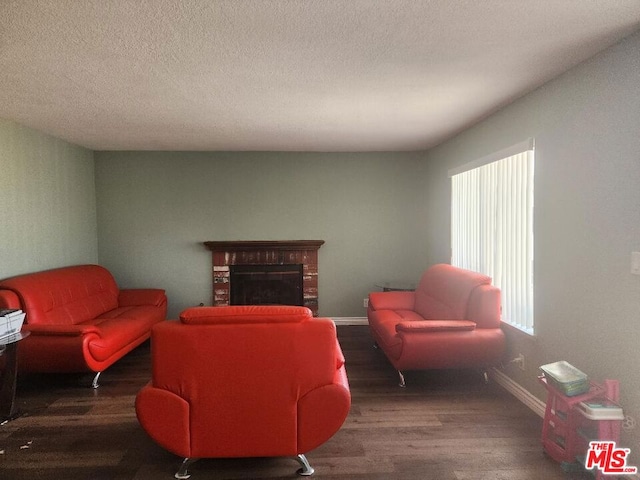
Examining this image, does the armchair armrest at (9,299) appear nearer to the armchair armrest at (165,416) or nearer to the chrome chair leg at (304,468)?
the armchair armrest at (165,416)

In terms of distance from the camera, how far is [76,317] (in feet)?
12.8

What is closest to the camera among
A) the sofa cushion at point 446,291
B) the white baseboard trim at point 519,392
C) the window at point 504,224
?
the white baseboard trim at point 519,392

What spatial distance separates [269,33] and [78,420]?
2.93 metres

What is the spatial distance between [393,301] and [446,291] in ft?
2.54

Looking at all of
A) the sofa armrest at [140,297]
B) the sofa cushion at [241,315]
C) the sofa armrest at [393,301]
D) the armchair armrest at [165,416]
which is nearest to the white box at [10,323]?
the armchair armrest at [165,416]

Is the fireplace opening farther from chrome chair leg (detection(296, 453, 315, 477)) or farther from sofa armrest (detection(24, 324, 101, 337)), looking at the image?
chrome chair leg (detection(296, 453, 315, 477))

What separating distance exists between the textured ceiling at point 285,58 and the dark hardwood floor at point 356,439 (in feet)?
7.91

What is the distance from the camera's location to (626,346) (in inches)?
85.5

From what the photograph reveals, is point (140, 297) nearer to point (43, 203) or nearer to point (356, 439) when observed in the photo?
point (43, 203)

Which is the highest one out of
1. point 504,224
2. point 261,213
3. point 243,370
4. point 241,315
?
point 261,213

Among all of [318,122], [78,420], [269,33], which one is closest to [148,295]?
[78,420]

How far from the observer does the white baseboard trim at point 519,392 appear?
2.91 m

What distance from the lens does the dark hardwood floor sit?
2244mm

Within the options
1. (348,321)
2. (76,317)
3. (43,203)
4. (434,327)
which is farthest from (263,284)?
(434,327)
